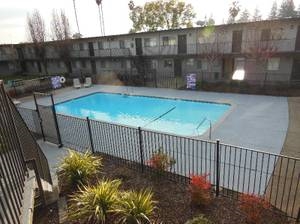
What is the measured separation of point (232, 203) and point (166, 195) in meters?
1.59

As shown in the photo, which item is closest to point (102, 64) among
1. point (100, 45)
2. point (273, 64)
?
point (100, 45)

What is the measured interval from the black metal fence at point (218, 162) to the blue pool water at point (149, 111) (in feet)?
13.2

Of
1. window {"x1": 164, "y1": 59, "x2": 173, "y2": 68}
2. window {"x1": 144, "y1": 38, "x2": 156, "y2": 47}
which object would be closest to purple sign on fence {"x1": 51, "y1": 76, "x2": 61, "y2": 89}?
window {"x1": 144, "y1": 38, "x2": 156, "y2": 47}

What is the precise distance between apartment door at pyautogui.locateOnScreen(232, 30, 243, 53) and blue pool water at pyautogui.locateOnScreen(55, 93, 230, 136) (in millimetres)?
7181

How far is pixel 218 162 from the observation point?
595 centimetres

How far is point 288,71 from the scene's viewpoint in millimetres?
19469

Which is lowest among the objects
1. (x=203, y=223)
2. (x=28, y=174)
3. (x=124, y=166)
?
(x=124, y=166)

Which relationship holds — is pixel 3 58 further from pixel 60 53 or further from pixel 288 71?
pixel 288 71

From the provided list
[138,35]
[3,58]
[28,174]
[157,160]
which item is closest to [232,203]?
[157,160]

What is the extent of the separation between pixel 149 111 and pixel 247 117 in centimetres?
716

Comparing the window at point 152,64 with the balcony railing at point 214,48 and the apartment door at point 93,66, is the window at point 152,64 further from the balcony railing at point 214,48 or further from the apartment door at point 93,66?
the apartment door at point 93,66

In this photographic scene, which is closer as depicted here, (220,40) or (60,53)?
(220,40)

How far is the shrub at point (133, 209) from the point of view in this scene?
451 centimetres

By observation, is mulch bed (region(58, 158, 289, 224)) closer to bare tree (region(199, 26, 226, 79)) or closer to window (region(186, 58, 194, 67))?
bare tree (region(199, 26, 226, 79))
